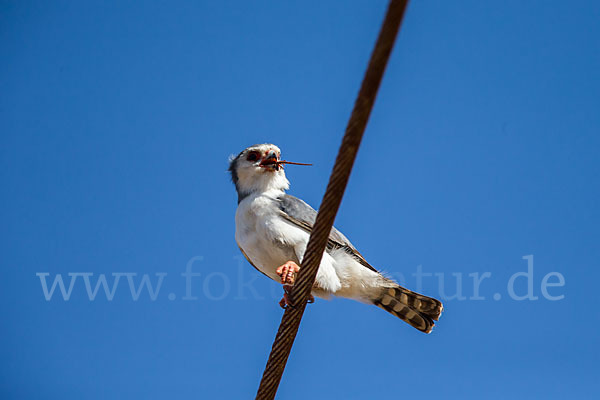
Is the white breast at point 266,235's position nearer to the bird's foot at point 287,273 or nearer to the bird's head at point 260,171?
the bird's head at point 260,171

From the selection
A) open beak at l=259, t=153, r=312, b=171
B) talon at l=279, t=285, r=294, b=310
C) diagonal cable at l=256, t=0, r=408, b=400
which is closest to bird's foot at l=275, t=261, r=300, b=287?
talon at l=279, t=285, r=294, b=310

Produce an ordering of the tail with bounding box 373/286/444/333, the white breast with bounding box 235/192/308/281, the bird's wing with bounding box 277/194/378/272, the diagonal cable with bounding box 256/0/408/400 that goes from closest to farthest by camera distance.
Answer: the diagonal cable with bounding box 256/0/408/400
the white breast with bounding box 235/192/308/281
the bird's wing with bounding box 277/194/378/272
the tail with bounding box 373/286/444/333

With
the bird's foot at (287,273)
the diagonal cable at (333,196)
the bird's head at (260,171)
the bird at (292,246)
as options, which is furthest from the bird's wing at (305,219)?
the diagonal cable at (333,196)

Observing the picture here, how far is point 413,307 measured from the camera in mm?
5598

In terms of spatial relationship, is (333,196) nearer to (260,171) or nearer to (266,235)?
(266,235)

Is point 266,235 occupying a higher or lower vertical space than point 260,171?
lower

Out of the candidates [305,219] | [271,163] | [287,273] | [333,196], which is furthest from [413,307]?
[333,196]

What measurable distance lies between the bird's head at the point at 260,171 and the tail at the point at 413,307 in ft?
5.13

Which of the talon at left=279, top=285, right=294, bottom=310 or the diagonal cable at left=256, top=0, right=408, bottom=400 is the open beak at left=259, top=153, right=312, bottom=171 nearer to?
the talon at left=279, top=285, right=294, bottom=310

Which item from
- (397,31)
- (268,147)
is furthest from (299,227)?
(397,31)

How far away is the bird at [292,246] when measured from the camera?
5.16 meters

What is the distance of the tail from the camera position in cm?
553

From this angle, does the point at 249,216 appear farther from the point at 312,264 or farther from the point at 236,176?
the point at 312,264

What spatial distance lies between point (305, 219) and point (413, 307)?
1.41 meters
